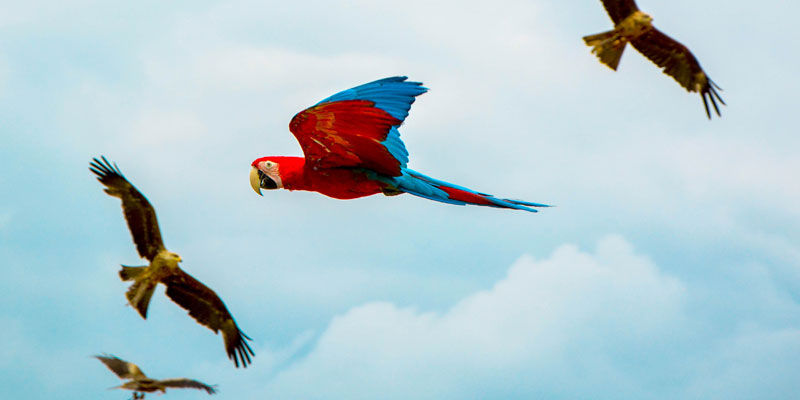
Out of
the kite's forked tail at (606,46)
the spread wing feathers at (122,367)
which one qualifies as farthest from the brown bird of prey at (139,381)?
the kite's forked tail at (606,46)

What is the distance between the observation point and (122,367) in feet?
22.6

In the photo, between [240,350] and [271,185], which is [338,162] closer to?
[271,185]

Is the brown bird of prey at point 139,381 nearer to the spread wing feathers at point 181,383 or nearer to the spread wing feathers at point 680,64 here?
the spread wing feathers at point 181,383

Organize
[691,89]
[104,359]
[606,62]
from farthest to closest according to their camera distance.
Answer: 1. [691,89]
2. [606,62]
3. [104,359]

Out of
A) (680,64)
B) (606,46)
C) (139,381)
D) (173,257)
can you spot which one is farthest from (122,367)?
(680,64)

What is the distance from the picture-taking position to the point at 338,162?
7.79 metres

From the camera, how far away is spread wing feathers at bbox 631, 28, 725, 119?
311 inches

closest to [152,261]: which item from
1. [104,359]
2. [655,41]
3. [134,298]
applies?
[134,298]

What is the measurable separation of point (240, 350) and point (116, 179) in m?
2.00

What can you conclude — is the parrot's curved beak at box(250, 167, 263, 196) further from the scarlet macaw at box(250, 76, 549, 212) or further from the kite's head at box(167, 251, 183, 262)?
the kite's head at box(167, 251, 183, 262)

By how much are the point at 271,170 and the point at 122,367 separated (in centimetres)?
224

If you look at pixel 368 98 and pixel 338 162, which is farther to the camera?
pixel 338 162

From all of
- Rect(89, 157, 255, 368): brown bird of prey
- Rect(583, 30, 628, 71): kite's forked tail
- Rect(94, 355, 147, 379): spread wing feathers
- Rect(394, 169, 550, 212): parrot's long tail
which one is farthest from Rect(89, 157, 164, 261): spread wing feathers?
Rect(583, 30, 628, 71): kite's forked tail

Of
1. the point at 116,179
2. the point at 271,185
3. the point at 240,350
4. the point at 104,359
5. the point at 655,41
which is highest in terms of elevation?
the point at 655,41
